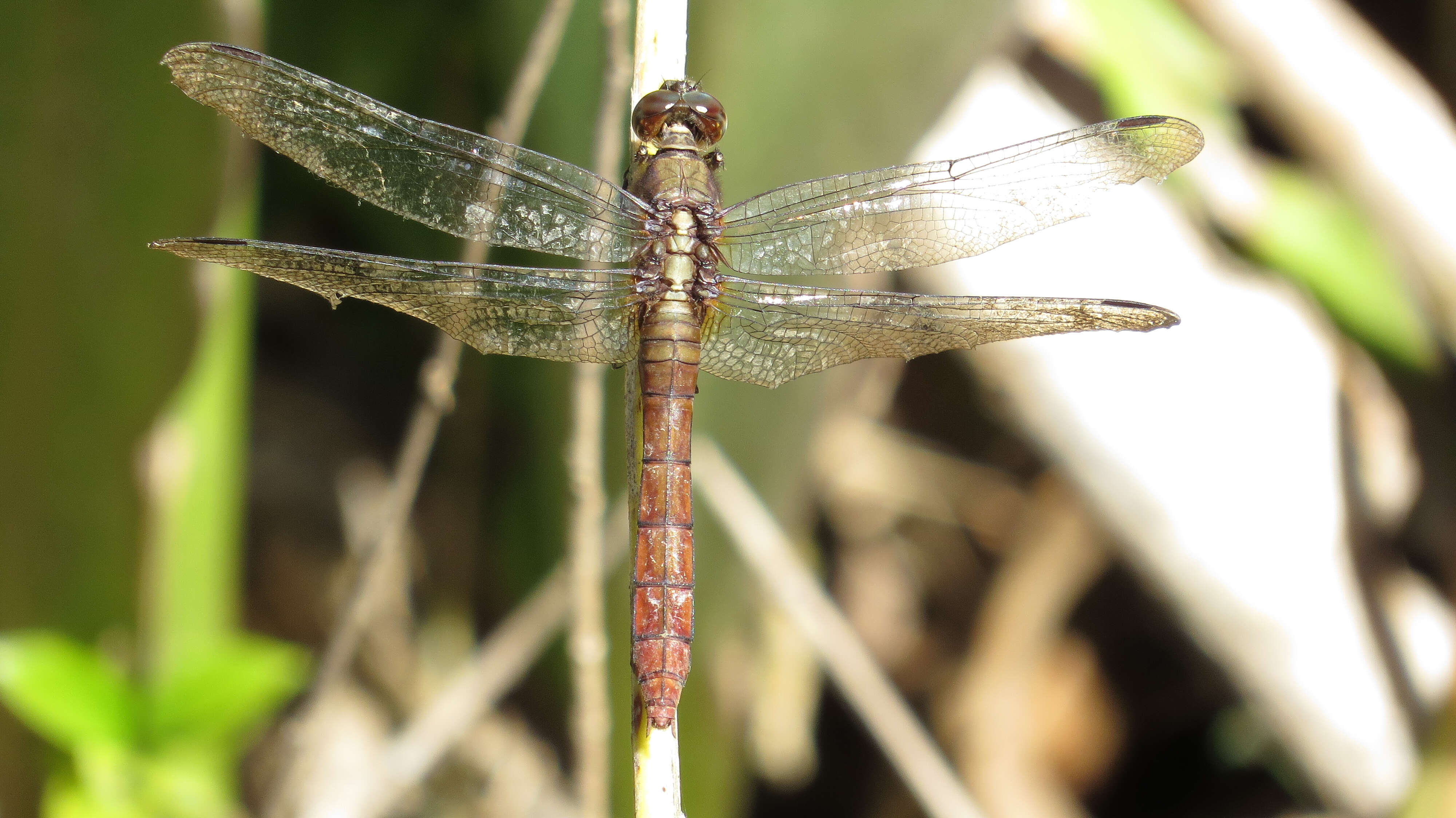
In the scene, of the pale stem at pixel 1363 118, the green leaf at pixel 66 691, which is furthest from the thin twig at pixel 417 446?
the pale stem at pixel 1363 118

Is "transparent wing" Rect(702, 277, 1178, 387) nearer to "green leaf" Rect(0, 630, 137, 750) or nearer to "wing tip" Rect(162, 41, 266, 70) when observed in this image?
"wing tip" Rect(162, 41, 266, 70)

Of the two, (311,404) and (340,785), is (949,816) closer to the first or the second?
(340,785)

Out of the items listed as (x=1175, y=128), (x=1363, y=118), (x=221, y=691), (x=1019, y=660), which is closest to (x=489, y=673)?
(x=221, y=691)

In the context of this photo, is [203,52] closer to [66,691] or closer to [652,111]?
[652,111]

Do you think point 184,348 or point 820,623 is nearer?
point 184,348

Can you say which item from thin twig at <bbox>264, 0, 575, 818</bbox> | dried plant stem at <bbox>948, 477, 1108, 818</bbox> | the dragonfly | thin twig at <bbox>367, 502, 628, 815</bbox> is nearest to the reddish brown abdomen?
the dragonfly

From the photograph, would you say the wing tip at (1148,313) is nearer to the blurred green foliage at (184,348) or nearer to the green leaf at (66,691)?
the blurred green foliage at (184,348)

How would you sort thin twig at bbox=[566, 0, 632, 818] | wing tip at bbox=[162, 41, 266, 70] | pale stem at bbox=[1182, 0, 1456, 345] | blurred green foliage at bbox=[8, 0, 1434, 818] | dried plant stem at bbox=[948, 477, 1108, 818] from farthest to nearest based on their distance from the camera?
dried plant stem at bbox=[948, 477, 1108, 818]
pale stem at bbox=[1182, 0, 1456, 345]
blurred green foliage at bbox=[8, 0, 1434, 818]
thin twig at bbox=[566, 0, 632, 818]
wing tip at bbox=[162, 41, 266, 70]
